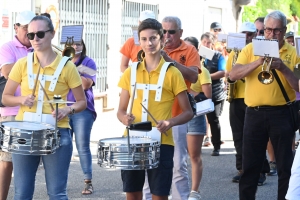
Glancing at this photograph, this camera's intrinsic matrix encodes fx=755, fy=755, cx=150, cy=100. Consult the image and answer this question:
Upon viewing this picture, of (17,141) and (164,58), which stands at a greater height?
(164,58)

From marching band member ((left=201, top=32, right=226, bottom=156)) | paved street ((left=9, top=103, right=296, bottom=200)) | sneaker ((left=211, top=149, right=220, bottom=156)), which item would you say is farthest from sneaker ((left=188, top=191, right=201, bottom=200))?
sneaker ((left=211, top=149, right=220, bottom=156))

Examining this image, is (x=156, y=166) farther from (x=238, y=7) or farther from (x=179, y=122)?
(x=238, y=7)

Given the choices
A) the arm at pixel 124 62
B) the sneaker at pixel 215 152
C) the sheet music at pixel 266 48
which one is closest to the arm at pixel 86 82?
the arm at pixel 124 62

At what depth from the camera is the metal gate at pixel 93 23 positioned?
15258 millimetres

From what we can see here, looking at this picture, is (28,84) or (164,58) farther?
(164,58)

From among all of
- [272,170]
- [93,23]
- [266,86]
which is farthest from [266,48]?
[93,23]

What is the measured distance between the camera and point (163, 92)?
19.1 feet

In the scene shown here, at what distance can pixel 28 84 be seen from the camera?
5.80 metres

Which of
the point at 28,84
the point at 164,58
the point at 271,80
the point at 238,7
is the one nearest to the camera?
the point at 28,84

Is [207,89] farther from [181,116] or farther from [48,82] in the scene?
[48,82]

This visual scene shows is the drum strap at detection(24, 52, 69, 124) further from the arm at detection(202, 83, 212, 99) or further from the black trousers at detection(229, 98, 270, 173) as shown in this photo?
the black trousers at detection(229, 98, 270, 173)

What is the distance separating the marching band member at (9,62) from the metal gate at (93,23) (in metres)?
7.68

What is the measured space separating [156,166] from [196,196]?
283cm

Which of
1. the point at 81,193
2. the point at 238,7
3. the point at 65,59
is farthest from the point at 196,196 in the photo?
the point at 238,7
